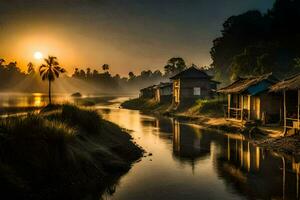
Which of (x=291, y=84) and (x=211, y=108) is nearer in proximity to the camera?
(x=291, y=84)

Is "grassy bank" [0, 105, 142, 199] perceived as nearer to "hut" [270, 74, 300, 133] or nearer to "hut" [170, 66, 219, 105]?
"hut" [270, 74, 300, 133]

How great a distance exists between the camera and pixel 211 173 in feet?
67.9

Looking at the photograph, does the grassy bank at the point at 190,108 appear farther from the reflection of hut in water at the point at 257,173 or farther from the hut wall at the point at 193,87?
the reflection of hut in water at the point at 257,173

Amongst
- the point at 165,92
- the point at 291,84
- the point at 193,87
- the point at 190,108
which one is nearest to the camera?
the point at 291,84

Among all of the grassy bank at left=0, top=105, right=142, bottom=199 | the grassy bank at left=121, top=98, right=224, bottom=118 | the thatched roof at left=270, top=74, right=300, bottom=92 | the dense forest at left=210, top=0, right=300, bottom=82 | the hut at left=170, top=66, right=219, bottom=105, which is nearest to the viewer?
the grassy bank at left=0, top=105, right=142, bottom=199

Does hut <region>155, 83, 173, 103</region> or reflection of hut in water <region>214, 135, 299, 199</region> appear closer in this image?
reflection of hut in water <region>214, 135, 299, 199</region>

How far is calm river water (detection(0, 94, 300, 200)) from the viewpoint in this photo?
1659 centimetres

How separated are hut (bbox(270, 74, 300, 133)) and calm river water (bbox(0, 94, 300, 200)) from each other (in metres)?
3.82

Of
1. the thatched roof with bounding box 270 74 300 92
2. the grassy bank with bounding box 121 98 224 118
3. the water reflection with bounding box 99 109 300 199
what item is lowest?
the water reflection with bounding box 99 109 300 199

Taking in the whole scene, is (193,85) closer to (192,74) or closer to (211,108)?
(192,74)

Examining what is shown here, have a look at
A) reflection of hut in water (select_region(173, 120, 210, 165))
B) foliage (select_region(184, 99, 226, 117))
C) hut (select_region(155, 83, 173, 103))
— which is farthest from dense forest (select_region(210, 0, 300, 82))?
reflection of hut in water (select_region(173, 120, 210, 165))

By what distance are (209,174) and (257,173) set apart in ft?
9.19

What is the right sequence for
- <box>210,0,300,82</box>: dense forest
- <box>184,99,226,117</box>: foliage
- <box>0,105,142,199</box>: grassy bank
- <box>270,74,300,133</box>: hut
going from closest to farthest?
1. <box>0,105,142,199</box>: grassy bank
2. <box>270,74,300,133</box>: hut
3. <box>184,99,226,117</box>: foliage
4. <box>210,0,300,82</box>: dense forest

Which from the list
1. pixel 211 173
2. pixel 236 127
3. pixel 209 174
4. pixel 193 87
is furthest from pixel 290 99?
pixel 193 87
